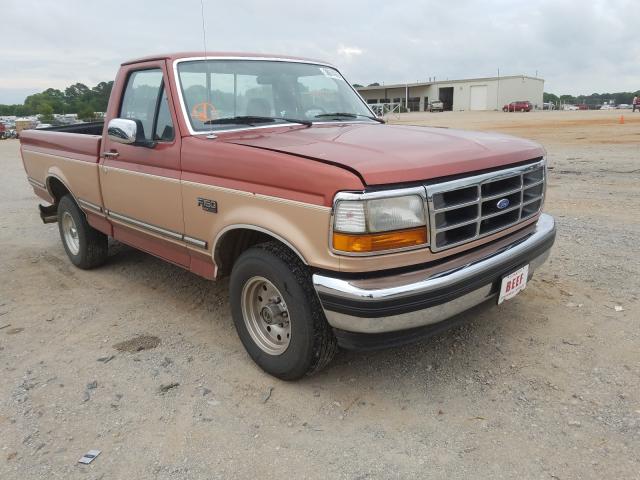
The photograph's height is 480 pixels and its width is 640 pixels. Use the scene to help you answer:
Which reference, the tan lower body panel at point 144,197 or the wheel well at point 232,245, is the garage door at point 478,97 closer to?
the tan lower body panel at point 144,197

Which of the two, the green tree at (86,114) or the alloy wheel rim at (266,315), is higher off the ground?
the green tree at (86,114)

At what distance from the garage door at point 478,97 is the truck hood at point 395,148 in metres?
71.8

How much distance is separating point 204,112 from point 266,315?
1486 mm

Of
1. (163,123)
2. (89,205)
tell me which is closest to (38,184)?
(89,205)

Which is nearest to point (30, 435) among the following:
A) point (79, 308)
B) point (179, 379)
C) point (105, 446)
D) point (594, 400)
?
point (105, 446)

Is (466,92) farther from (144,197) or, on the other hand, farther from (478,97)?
(144,197)

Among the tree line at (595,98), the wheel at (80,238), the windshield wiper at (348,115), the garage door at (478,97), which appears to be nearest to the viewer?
the windshield wiper at (348,115)

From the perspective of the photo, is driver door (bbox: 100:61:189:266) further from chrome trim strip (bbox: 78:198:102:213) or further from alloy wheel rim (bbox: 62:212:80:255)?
alloy wheel rim (bbox: 62:212:80:255)

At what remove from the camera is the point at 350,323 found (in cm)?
257

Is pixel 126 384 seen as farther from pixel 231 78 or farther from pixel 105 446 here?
pixel 231 78

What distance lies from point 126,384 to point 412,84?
8291cm

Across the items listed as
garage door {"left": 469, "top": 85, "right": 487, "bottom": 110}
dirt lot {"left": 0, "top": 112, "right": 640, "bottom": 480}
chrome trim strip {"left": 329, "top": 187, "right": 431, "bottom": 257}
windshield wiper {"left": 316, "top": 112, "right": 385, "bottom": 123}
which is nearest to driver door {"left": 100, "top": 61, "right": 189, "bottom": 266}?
dirt lot {"left": 0, "top": 112, "right": 640, "bottom": 480}

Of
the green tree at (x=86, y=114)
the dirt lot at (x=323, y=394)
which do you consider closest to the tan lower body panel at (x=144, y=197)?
the dirt lot at (x=323, y=394)

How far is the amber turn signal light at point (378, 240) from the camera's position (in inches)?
98.2
